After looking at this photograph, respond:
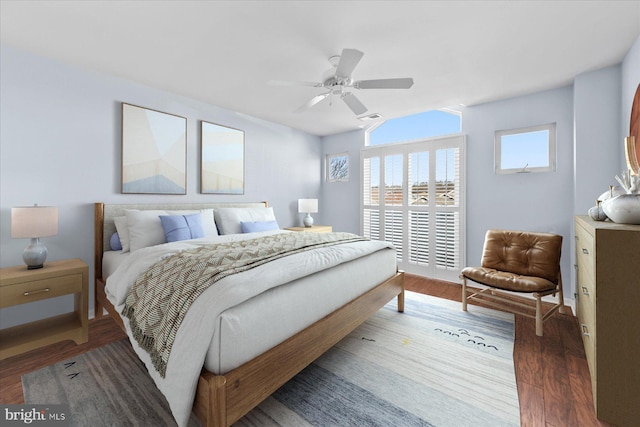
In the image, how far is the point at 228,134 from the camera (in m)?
3.91

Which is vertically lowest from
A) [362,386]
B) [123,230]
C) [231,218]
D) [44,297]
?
[362,386]

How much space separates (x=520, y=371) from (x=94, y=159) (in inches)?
161

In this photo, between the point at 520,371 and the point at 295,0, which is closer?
the point at 295,0

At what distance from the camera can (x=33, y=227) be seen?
2143 millimetres

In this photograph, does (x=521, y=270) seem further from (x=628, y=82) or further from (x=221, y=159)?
(x=221, y=159)

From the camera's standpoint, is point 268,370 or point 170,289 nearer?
point 268,370

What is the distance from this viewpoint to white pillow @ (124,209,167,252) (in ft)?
8.61

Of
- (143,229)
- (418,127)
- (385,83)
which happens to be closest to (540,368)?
(385,83)

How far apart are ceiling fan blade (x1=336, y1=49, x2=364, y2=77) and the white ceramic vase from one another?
1.73 metres

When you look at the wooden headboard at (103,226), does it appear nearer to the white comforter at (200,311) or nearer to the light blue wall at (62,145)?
the light blue wall at (62,145)

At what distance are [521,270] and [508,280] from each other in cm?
46

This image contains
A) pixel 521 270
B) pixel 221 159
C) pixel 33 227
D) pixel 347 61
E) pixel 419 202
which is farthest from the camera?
pixel 419 202

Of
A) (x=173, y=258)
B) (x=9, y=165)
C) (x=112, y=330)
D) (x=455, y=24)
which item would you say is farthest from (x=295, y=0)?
(x=112, y=330)

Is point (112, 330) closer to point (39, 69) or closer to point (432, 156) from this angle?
point (39, 69)
